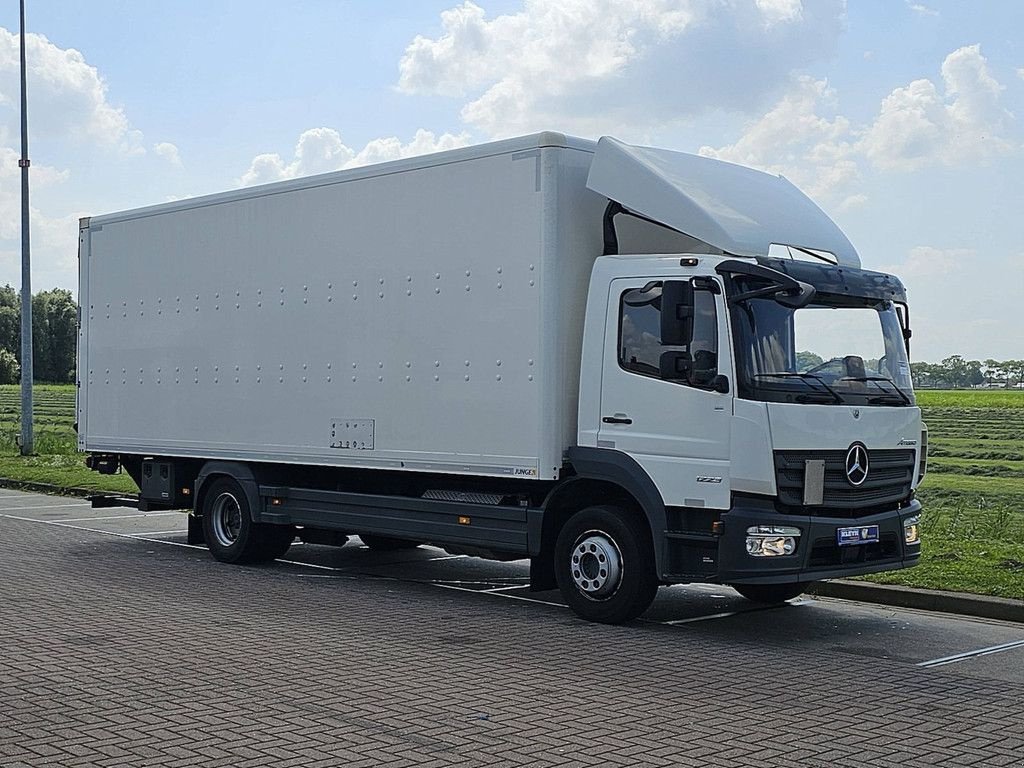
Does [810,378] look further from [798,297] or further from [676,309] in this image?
[676,309]

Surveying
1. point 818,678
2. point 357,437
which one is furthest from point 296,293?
point 818,678

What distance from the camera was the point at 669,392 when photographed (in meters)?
9.82

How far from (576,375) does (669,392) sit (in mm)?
999

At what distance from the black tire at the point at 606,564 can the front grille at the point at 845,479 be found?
1211mm

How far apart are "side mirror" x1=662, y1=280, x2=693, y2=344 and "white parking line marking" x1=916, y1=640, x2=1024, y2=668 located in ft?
9.31

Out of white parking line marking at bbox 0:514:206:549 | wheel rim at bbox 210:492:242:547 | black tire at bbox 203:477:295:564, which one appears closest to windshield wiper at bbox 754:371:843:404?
black tire at bbox 203:477:295:564

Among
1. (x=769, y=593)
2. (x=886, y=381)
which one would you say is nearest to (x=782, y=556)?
(x=886, y=381)

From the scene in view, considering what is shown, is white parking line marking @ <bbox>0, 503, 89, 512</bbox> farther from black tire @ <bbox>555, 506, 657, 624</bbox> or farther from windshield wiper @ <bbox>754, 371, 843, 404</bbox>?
windshield wiper @ <bbox>754, 371, 843, 404</bbox>

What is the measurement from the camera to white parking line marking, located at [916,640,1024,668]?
898cm

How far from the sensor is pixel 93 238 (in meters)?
15.6

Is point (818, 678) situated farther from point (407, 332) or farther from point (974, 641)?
point (407, 332)

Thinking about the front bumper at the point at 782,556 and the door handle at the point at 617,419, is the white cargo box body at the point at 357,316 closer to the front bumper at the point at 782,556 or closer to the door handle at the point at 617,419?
the door handle at the point at 617,419

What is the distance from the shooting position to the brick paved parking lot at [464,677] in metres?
6.42

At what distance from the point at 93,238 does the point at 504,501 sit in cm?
721
